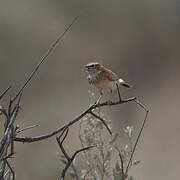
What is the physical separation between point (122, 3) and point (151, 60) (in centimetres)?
195

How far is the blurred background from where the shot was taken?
905cm

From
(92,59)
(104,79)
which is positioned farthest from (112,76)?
(92,59)

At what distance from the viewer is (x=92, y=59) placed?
36.3ft

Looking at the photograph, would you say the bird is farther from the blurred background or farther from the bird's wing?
the blurred background

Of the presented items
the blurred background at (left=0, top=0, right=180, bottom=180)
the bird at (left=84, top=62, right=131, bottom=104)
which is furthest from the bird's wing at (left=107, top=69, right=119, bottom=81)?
the blurred background at (left=0, top=0, right=180, bottom=180)

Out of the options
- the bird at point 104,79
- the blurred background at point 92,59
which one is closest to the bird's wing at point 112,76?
the bird at point 104,79

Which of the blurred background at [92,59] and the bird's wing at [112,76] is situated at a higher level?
the blurred background at [92,59]

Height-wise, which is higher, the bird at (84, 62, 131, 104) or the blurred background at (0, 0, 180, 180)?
the blurred background at (0, 0, 180, 180)

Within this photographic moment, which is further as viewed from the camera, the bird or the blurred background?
the blurred background

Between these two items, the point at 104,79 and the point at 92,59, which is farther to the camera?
Answer: the point at 92,59

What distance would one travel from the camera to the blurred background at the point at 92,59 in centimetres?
905

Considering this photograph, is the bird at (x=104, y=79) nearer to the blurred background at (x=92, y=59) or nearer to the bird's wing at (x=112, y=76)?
the bird's wing at (x=112, y=76)

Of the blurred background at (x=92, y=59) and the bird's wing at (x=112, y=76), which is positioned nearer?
the bird's wing at (x=112, y=76)

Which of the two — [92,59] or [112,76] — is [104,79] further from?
[92,59]
